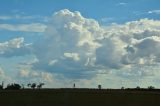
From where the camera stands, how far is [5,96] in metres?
38.7

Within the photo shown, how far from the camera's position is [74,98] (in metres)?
38.1

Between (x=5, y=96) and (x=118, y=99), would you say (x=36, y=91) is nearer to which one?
(x=5, y=96)

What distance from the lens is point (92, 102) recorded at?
38.0 metres

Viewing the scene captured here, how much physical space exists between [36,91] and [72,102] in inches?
132

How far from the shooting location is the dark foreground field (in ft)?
125

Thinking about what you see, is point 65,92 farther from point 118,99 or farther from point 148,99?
point 148,99

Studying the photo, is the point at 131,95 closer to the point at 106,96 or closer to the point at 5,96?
the point at 106,96

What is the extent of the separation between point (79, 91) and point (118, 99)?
3.46m

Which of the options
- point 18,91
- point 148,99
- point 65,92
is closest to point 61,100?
point 65,92

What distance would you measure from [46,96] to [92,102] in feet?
13.3

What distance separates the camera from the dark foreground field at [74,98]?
125ft

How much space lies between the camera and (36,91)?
3859 cm

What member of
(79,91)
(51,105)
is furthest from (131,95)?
(51,105)

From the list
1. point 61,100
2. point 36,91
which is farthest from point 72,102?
point 36,91
